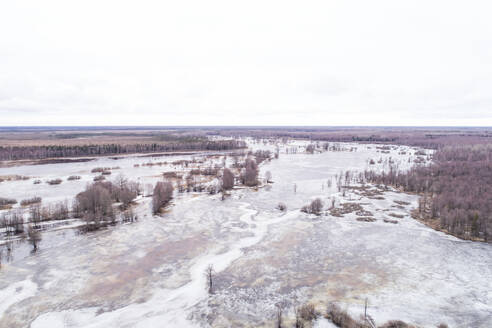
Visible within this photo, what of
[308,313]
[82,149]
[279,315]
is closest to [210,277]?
[279,315]

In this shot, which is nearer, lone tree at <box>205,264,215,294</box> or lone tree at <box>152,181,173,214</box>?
lone tree at <box>205,264,215,294</box>

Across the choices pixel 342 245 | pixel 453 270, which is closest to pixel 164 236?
pixel 342 245

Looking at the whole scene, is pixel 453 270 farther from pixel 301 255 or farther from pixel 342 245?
pixel 301 255

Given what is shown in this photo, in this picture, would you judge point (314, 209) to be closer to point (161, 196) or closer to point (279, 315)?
point (161, 196)

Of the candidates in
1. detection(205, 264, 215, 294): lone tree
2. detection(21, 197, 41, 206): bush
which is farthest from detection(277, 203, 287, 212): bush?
detection(21, 197, 41, 206): bush

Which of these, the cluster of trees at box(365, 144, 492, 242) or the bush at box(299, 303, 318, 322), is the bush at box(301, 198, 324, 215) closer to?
the cluster of trees at box(365, 144, 492, 242)

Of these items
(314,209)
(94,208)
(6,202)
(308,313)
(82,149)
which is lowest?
(308,313)
